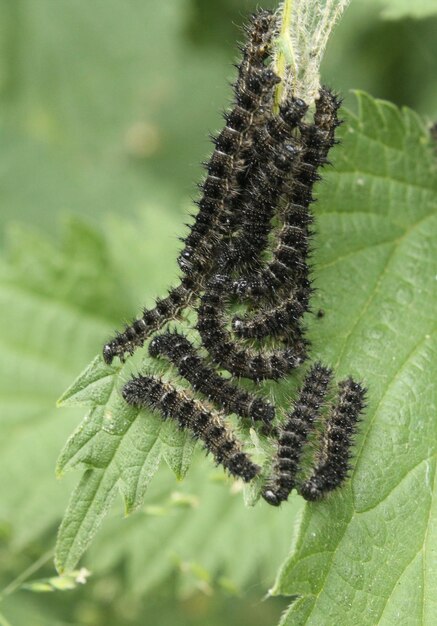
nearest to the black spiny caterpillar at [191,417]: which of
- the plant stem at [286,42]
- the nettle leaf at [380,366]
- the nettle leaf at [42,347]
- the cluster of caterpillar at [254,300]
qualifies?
the cluster of caterpillar at [254,300]

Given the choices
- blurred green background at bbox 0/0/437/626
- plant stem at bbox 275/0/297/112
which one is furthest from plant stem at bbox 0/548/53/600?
blurred green background at bbox 0/0/437/626

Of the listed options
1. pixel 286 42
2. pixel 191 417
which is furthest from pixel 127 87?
pixel 191 417

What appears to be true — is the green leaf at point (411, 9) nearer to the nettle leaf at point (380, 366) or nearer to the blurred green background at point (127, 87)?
the nettle leaf at point (380, 366)

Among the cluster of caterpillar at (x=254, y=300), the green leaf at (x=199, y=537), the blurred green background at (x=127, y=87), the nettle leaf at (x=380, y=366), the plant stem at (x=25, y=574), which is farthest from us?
the blurred green background at (x=127, y=87)

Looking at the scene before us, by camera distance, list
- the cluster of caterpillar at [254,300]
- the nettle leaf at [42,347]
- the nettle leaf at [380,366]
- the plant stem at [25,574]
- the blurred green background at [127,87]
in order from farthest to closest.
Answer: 1. the blurred green background at [127,87]
2. the nettle leaf at [42,347]
3. the plant stem at [25,574]
4. the cluster of caterpillar at [254,300]
5. the nettle leaf at [380,366]

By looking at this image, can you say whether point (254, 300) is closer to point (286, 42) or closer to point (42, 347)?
point (286, 42)

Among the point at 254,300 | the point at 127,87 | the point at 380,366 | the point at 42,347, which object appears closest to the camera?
the point at 254,300

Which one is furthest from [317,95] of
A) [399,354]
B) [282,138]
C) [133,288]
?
[133,288]
